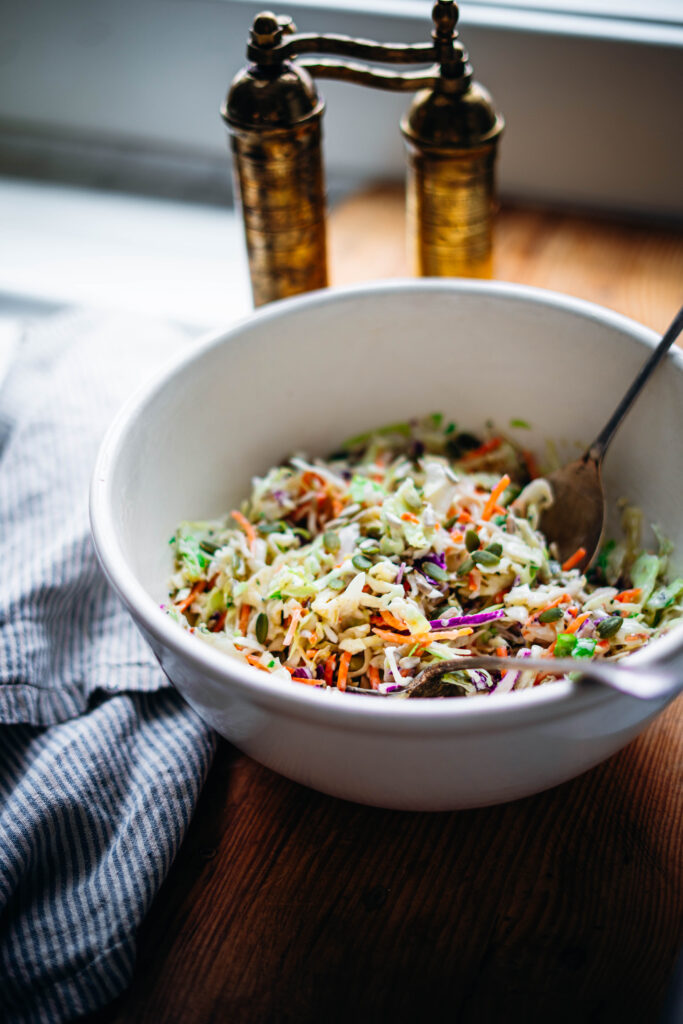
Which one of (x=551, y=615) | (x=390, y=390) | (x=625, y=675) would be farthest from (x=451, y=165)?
(x=625, y=675)

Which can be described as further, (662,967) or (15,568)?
(15,568)

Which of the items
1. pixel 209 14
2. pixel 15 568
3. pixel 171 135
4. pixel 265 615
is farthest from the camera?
pixel 171 135

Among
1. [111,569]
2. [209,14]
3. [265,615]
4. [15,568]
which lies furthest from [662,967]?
[209,14]

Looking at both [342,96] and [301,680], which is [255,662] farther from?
[342,96]

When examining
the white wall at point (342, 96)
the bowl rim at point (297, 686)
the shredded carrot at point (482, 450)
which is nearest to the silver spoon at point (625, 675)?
the bowl rim at point (297, 686)

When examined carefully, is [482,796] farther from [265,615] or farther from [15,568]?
[15,568]
